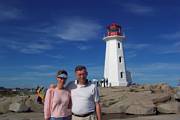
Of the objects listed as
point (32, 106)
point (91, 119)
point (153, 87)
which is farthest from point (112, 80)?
point (91, 119)

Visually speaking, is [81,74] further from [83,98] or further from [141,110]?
[141,110]

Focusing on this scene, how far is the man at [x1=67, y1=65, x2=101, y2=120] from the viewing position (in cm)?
535

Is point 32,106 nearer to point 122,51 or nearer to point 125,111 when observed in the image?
point 125,111

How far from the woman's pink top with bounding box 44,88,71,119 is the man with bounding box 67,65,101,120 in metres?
0.12

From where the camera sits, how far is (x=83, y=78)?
5379 mm

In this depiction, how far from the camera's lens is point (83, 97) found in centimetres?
535

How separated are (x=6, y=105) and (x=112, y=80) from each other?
17309 mm


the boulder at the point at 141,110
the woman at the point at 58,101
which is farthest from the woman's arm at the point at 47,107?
the boulder at the point at 141,110

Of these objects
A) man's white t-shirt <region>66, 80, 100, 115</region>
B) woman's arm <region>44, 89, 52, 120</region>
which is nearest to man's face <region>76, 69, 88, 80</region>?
man's white t-shirt <region>66, 80, 100, 115</region>

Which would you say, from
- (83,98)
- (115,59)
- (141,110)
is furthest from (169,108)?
(115,59)

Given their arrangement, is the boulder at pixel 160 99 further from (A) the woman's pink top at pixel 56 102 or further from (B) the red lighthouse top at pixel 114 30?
(B) the red lighthouse top at pixel 114 30

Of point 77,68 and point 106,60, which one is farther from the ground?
point 106,60

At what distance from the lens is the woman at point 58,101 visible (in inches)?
210

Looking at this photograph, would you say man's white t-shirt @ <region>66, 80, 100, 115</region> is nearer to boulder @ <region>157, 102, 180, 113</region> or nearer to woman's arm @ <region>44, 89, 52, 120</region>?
woman's arm @ <region>44, 89, 52, 120</region>
